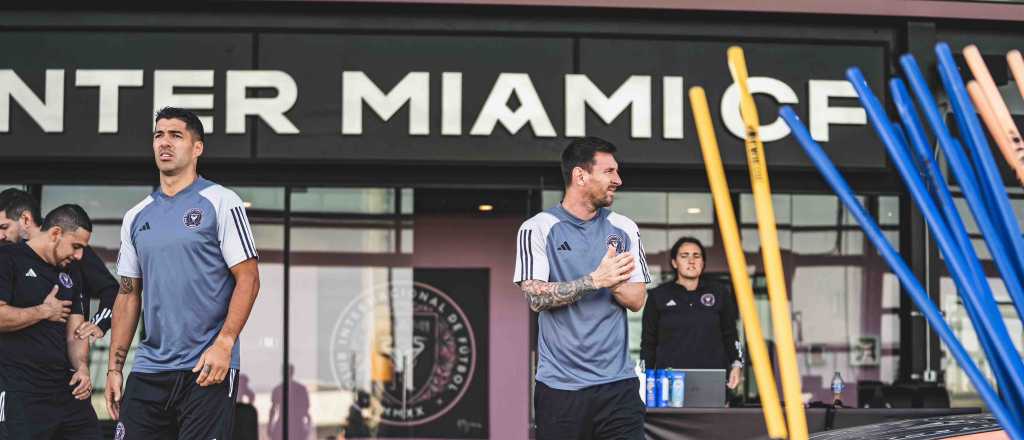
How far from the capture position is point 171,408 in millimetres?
5137

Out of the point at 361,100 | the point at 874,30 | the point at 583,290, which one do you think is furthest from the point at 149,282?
the point at 874,30

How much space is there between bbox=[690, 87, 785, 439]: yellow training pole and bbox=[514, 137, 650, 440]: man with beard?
3.64 metres

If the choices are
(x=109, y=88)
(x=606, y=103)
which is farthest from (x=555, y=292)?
(x=109, y=88)

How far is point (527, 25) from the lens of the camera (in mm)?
11250

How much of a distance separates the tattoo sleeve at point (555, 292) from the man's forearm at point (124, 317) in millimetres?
1754

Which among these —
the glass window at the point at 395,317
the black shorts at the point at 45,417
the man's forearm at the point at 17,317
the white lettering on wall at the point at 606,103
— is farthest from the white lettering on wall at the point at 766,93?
the man's forearm at the point at 17,317

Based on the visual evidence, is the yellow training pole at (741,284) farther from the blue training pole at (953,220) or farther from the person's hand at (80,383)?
the person's hand at (80,383)

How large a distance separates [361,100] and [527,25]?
1.67 meters

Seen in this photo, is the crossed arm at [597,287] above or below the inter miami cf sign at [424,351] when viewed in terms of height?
above

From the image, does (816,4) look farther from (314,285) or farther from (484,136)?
(314,285)

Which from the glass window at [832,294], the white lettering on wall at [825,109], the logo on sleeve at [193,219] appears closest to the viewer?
the logo on sleeve at [193,219]

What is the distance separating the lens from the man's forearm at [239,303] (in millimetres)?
5117

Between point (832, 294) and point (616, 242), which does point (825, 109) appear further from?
point (616, 242)

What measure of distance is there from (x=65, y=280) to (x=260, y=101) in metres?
3.89
